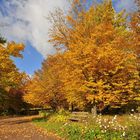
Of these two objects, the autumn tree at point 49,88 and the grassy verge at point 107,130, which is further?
the autumn tree at point 49,88

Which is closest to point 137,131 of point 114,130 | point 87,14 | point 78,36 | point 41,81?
point 114,130

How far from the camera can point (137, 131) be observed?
431 inches

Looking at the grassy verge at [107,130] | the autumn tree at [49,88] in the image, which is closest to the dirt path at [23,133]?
the grassy verge at [107,130]

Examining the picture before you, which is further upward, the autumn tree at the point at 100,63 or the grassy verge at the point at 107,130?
the autumn tree at the point at 100,63

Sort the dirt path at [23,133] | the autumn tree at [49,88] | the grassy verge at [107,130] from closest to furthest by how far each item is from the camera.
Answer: the grassy verge at [107,130], the dirt path at [23,133], the autumn tree at [49,88]

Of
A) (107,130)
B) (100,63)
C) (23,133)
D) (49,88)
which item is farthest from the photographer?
(49,88)

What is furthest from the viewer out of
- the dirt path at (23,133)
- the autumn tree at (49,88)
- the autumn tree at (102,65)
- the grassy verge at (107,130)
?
the autumn tree at (49,88)

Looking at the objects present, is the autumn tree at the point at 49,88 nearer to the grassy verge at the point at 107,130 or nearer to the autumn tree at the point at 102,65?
the autumn tree at the point at 102,65

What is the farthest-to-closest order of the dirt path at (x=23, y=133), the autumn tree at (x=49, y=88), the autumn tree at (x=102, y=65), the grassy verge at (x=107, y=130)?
the autumn tree at (x=49, y=88) < the autumn tree at (x=102, y=65) < the dirt path at (x=23, y=133) < the grassy verge at (x=107, y=130)

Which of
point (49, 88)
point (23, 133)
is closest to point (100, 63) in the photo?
point (23, 133)

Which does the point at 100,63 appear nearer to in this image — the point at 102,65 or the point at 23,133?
the point at 102,65

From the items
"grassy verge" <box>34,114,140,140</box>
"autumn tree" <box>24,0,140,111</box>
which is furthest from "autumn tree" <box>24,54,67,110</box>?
"grassy verge" <box>34,114,140,140</box>

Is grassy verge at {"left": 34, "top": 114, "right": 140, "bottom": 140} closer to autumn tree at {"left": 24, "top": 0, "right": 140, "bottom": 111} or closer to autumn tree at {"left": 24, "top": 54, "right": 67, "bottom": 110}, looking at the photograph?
autumn tree at {"left": 24, "top": 0, "right": 140, "bottom": 111}

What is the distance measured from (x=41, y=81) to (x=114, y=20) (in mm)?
11727
